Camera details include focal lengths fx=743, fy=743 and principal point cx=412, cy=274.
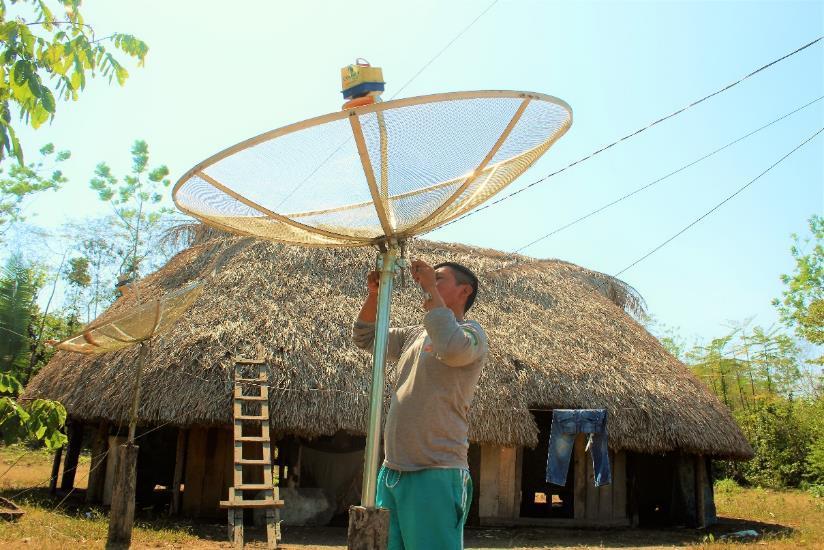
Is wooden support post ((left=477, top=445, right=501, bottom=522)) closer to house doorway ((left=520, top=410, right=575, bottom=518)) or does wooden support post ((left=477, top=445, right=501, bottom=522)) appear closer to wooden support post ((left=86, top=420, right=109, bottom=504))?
house doorway ((left=520, top=410, right=575, bottom=518))

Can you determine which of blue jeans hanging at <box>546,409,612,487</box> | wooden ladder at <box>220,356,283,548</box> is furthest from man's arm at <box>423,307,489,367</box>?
blue jeans hanging at <box>546,409,612,487</box>

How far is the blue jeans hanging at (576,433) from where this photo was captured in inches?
387

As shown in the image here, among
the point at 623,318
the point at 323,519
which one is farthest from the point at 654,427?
the point at 323,519

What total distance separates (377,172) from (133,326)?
14.0 feet

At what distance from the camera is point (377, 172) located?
9.02 ft

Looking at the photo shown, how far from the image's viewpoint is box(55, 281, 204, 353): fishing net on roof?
613 cm

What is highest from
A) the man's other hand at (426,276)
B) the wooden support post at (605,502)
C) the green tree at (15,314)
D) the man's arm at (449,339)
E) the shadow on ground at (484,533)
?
the green tree at (15,314)

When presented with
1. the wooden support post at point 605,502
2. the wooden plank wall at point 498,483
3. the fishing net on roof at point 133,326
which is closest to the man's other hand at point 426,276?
the fishing net on roof at point 133,326

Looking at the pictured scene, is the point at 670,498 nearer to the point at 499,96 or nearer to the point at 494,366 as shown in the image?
the point at 494,366

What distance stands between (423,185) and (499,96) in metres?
0.53

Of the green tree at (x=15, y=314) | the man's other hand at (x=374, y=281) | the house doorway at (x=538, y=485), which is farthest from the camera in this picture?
the green tree at (x=15, y=314)

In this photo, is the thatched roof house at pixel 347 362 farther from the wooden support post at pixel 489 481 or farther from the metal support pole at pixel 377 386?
the metal support pole at pixel 377 386

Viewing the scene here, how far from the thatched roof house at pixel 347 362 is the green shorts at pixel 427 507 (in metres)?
6.31

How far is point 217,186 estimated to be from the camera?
113 inches
